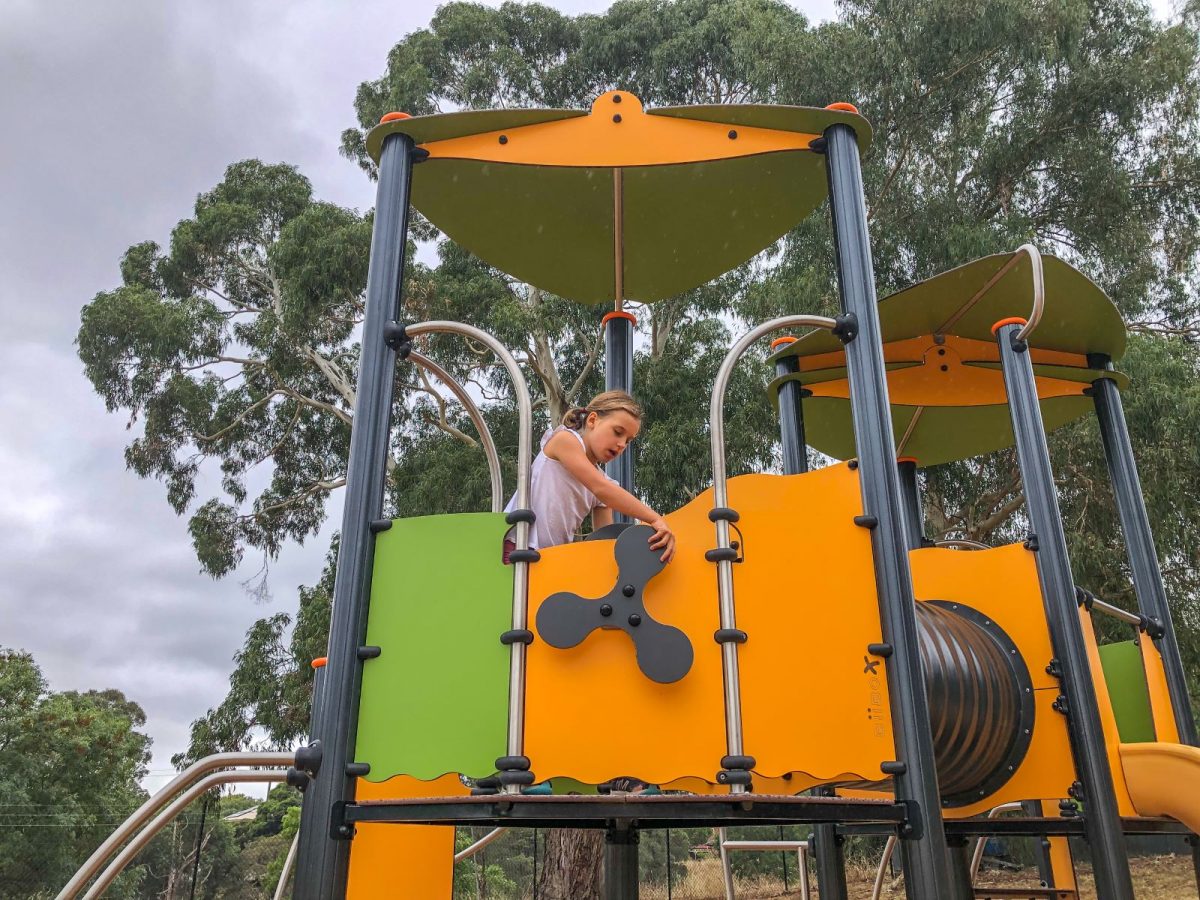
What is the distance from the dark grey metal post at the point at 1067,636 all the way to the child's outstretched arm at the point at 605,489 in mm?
2407

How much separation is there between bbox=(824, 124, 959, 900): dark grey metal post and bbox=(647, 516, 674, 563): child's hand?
68 cm

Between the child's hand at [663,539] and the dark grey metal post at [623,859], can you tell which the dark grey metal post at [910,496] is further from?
the child's hand at [663,539]

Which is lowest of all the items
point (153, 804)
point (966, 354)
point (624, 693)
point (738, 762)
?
point (153, 804)

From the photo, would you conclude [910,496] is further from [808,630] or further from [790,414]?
[808,630]

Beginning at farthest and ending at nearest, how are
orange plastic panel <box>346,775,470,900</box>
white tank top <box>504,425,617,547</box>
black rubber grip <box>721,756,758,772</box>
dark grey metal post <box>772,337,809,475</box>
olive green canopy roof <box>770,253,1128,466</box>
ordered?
dark grey metal post <box>772,337,809,475</box> → olive green canopy roof <box>770,253,1128,466</box> → orange plastic panel <box>346,775,470,900</box> → white tank top <box>504,425,617,547</box> → black rubber grip <box>721,756,758,772</box>

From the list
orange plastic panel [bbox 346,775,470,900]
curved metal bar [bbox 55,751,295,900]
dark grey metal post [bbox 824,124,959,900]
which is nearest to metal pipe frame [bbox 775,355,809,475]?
dark grey metal post [bbox 824,124,959,900]

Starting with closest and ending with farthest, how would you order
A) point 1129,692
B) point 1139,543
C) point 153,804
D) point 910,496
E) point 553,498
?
point 153,804 → point 553,498 → point 1129,692 → point 1139,543 → point 910,496

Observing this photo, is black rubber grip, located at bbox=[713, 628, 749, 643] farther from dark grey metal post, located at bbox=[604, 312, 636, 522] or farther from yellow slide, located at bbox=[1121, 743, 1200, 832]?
yellow slide, located at bbox=[1121, 743, 1200, 832]

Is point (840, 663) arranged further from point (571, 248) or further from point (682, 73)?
point (682, 73)

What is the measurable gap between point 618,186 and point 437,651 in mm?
2697

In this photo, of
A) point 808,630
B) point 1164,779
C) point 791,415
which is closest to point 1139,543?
point 1164,779

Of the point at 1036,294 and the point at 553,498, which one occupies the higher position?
the point at 1036,294

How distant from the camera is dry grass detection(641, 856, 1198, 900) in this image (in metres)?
13.1

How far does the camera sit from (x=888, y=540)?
3070 millimetres
